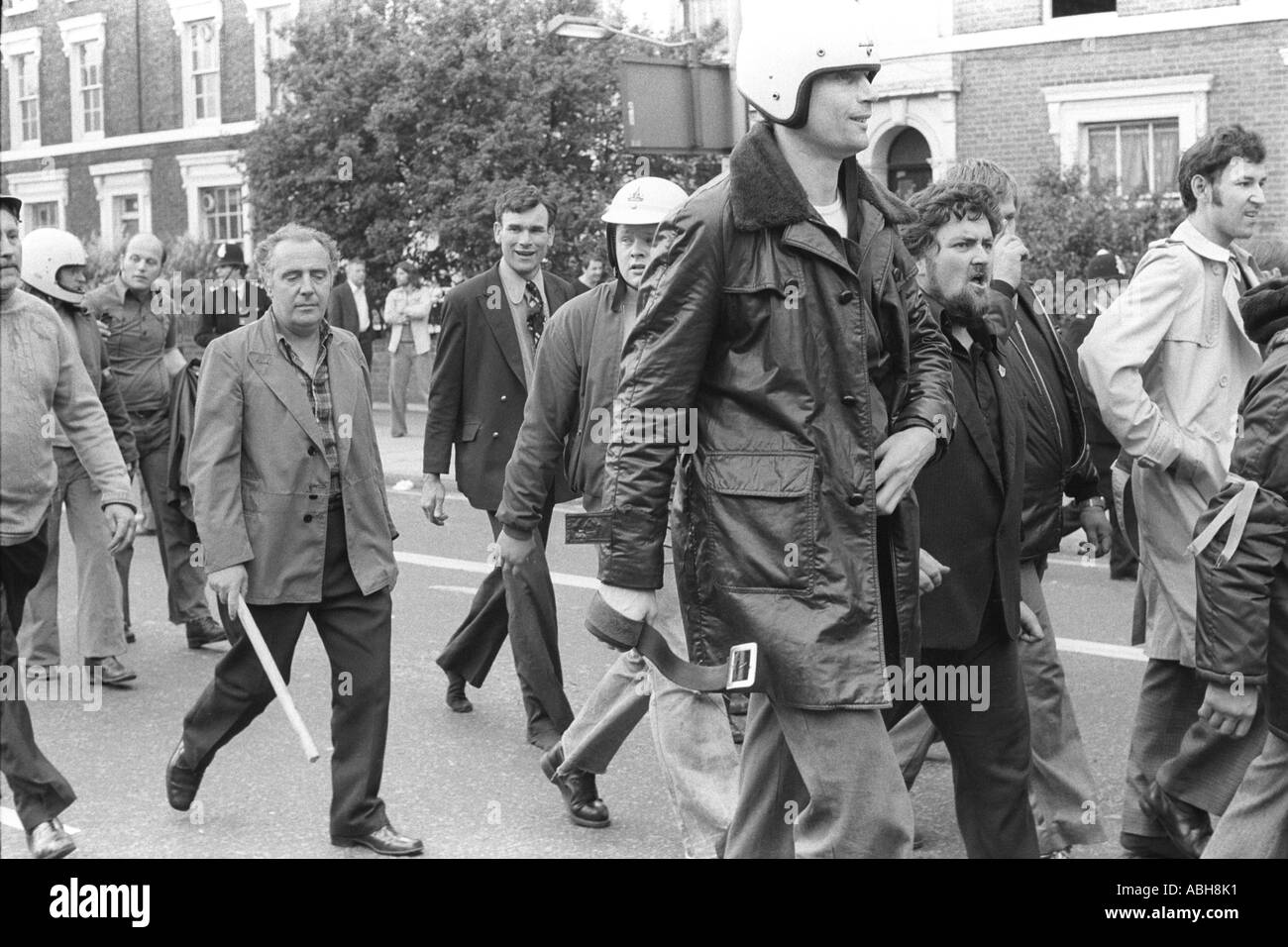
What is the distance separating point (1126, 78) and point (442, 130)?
7.74 meters

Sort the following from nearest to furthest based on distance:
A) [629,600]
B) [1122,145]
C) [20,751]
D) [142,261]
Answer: [629,600] < [20,751] < [142,261] < [1122,145]

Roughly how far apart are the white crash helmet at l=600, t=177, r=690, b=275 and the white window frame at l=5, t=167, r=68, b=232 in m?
33.9

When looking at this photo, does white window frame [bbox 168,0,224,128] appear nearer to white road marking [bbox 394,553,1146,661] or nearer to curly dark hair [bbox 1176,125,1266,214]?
white road marking [bbox 394,553,1146,661]

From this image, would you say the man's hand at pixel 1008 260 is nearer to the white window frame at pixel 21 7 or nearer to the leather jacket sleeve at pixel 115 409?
the leather jacket sleeve at pixel 115 409

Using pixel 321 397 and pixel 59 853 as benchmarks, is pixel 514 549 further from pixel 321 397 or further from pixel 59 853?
pixel 59 853

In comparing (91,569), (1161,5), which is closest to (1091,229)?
(1161,5)

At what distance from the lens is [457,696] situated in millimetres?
7477

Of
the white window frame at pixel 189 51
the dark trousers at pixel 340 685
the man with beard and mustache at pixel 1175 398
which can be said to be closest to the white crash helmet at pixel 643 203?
the dark trousers at pixel 340 685

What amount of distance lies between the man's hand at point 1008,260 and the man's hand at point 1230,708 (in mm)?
1695

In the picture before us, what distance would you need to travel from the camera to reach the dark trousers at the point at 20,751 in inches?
208

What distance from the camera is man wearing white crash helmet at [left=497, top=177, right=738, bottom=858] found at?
5.72 metres

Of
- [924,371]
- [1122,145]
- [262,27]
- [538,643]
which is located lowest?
[538,643]
